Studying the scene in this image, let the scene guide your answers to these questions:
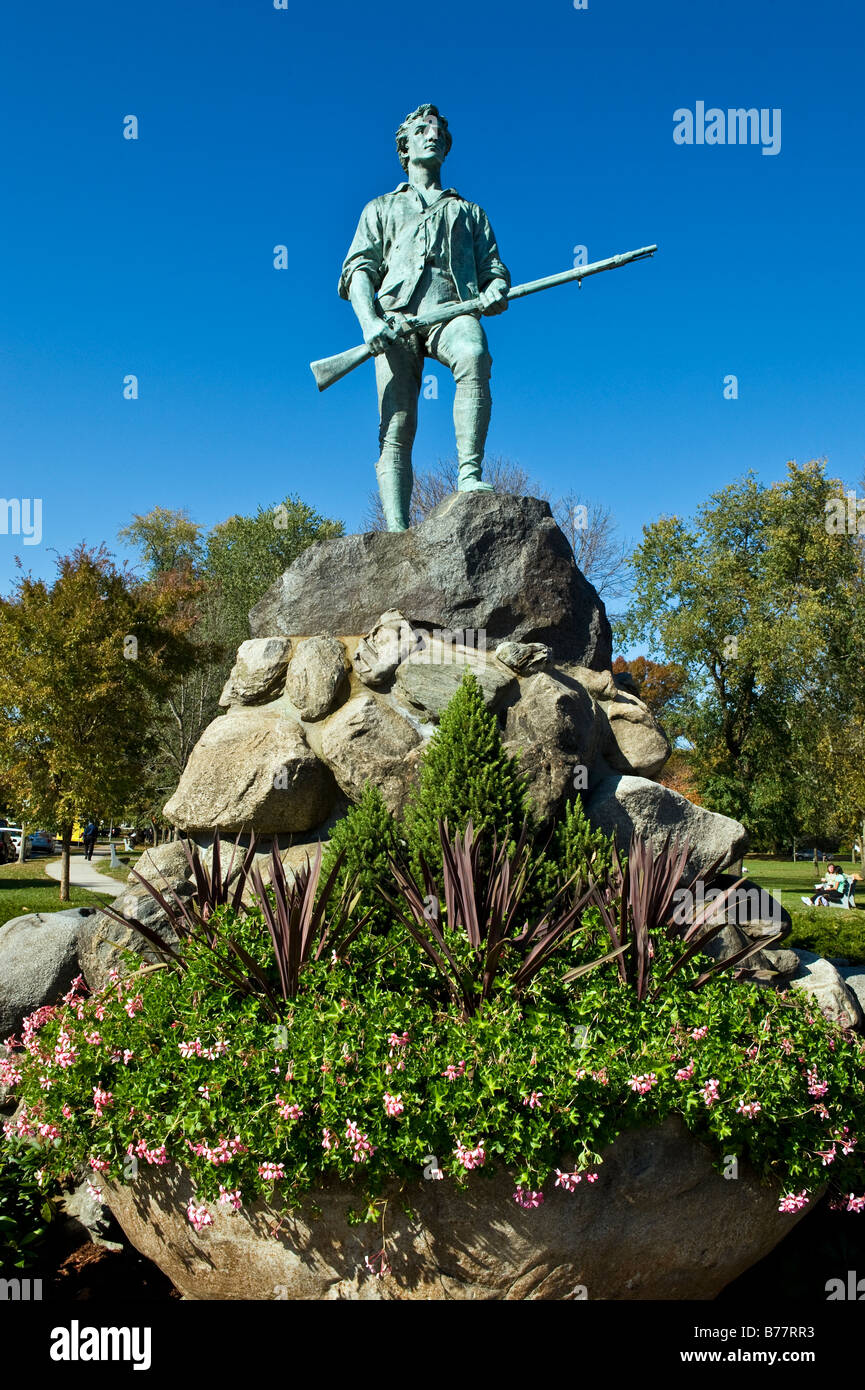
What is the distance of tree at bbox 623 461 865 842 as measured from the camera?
24.6m

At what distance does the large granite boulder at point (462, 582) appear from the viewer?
738 centimetres

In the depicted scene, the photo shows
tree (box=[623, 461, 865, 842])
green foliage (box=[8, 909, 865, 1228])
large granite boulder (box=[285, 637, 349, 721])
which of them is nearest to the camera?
green foliage (box=[8, 909, 865, 1228])

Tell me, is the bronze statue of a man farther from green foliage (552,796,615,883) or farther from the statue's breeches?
green foliage (552,796,615,883)

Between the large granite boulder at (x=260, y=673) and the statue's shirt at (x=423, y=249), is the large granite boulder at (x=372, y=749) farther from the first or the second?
the statue's shirt at (x=423, y=249)

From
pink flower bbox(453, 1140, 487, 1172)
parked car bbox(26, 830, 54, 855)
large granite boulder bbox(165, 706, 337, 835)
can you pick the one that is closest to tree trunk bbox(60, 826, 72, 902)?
large granite boulder bbox(165, 706, 337, 835)

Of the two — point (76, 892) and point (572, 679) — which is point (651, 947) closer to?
point (572, 679)

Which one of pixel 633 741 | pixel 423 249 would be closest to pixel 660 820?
pixel 633 741

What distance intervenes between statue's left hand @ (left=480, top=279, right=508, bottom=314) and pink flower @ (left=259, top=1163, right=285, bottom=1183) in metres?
6.90

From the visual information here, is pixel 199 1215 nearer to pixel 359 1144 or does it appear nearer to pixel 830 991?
pixel 359 1144

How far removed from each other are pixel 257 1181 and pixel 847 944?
24.2 feet

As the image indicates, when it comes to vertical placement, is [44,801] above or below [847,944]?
above

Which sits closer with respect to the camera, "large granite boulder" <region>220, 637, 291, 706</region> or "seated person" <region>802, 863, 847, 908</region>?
"large granite boulder" <region>220, 637, 291, 706</region>
